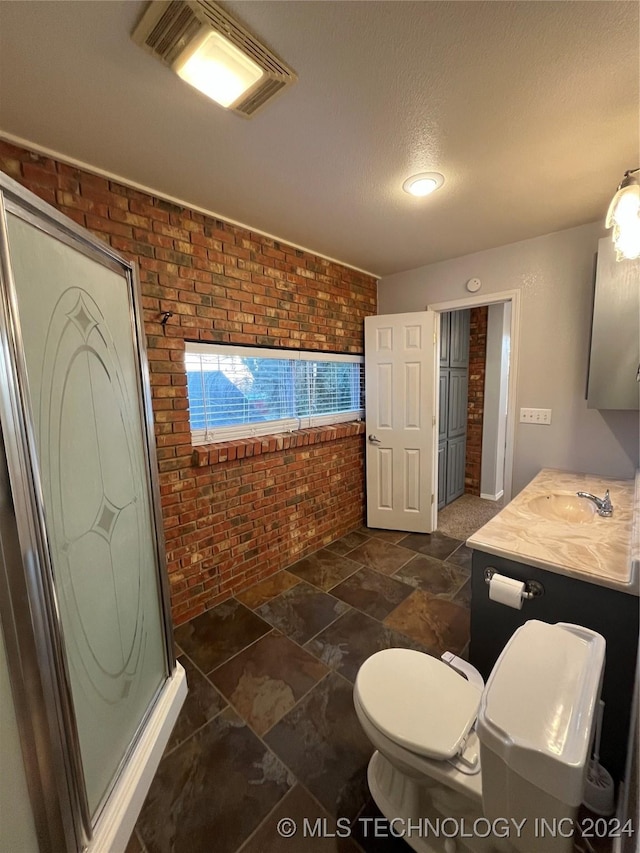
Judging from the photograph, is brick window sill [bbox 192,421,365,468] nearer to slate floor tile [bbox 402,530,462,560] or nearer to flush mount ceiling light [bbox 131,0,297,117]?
slate floor tile [bbox 402,530,462,560]

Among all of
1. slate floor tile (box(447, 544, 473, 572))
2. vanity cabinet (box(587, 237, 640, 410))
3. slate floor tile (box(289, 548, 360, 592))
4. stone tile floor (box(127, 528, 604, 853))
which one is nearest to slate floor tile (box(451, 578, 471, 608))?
stone tile floor (box(127, 528, 604, 853))

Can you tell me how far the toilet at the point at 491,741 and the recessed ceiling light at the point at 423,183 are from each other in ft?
6.22

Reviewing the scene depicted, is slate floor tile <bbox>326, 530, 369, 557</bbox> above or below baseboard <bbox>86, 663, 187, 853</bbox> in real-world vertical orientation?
below

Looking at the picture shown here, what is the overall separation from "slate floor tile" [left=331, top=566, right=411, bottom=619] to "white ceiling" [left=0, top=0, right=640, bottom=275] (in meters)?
2.39

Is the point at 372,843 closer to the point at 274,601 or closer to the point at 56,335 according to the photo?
the point at 274,601

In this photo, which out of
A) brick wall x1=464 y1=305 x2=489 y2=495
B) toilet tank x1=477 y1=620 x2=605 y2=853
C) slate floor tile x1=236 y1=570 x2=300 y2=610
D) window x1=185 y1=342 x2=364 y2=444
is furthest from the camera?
brick wall x1=464 y1=305 x2=489 y2=495

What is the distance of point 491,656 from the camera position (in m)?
1.36

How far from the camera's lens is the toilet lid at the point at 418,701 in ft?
2.93

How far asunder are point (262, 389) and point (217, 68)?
1598 millimetres

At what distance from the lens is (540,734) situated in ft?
2.03

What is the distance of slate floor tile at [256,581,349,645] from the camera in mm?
1877

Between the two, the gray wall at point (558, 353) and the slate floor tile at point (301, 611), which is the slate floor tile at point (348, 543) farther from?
the gray wall at point (558, 353)

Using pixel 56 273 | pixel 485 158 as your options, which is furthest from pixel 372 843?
pixel 485 158

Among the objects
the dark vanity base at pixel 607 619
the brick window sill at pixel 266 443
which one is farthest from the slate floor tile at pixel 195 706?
the dark vanity base at pixel 607 619
